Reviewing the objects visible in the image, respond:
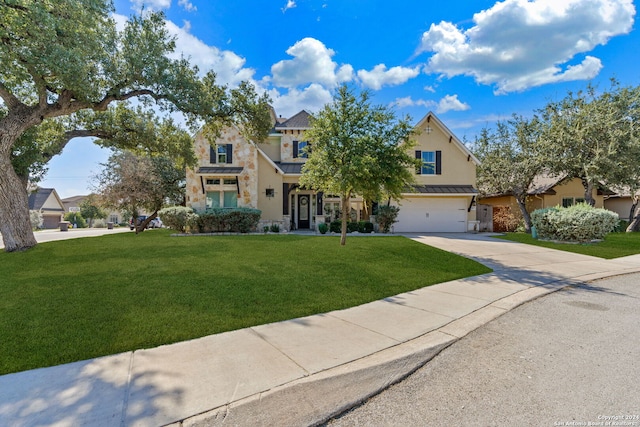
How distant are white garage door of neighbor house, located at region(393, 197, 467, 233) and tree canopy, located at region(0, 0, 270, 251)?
11963mm

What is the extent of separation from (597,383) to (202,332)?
4753 mm

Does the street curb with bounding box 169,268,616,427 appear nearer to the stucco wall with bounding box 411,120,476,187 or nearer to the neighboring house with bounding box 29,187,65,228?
the stucco wall with bounding box 411,120,476,187

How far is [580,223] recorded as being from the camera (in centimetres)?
1500

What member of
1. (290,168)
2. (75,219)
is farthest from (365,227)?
(75,219)

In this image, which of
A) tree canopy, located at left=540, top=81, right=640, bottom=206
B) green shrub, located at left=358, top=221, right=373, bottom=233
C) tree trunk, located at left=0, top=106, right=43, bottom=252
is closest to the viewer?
tree trunk, located at left=0, top=106, right=43, bottom=252

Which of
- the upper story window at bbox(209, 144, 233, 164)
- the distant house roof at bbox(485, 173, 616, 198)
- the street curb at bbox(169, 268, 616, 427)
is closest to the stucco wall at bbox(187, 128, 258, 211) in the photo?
the upper story window at bbox(209, 144, 233, 164)

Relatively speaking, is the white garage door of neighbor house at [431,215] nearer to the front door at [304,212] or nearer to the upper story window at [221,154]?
the front door at [304,212]

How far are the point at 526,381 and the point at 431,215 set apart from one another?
772 inches

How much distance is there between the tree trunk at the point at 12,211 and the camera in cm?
1073

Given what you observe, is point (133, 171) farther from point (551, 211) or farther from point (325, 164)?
point (551, 211)

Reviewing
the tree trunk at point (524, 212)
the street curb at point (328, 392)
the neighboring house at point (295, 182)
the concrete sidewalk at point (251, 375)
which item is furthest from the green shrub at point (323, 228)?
the street curb at point (328, 392)

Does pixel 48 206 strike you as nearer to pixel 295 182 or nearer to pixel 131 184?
pixel 131 184

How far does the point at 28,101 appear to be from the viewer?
13.6m

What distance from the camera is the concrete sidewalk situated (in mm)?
2764
